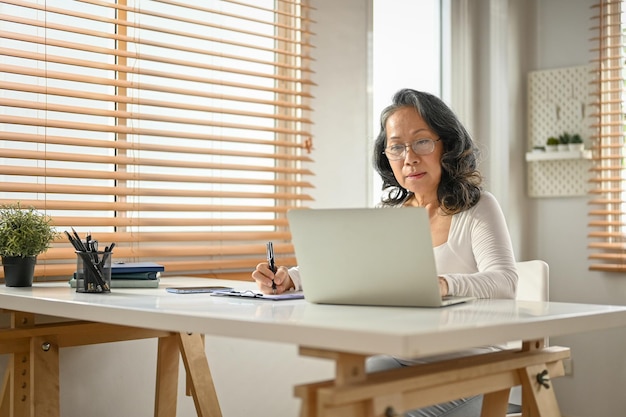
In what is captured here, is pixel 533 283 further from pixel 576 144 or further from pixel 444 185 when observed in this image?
pixel 576 144

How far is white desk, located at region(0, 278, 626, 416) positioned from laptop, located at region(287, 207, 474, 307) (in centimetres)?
4

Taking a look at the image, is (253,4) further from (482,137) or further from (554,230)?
(554,230)

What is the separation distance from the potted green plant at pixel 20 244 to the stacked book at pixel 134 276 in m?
0.12

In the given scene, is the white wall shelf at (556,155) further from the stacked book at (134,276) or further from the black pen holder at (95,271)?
the black pen holder at (95,271)

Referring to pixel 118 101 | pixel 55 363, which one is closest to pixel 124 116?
pixel 118 101

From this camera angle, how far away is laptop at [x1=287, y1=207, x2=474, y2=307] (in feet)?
4.96

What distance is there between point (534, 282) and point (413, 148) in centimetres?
64

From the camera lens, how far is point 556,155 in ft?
12.5

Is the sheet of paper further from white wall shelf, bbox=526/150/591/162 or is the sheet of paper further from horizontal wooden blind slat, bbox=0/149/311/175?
white wall shelf, bbox=526/150/591/162

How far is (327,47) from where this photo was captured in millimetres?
3312

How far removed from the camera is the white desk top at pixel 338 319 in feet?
4.01

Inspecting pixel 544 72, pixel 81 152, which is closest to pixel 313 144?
pixel 81 152

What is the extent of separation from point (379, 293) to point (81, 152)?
52.8 inches

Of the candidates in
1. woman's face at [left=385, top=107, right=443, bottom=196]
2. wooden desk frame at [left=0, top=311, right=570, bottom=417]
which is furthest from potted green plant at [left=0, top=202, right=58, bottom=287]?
woman's face at [left=385, top=107, right=443, bottom=196]
